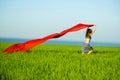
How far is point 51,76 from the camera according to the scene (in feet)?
18.3

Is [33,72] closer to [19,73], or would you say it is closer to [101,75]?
[19,73]

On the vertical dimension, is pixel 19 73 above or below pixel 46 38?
below

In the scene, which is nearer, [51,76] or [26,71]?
[51,76]

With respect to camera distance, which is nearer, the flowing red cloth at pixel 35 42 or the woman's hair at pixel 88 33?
the woman's hair at pixel 88 33

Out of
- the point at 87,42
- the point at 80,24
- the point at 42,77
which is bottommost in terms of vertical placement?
the point at 42,77

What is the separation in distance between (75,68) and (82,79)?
1.43m

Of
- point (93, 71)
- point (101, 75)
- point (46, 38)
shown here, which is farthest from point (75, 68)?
point (46, 38)

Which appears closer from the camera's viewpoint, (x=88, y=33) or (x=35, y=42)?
(x=88, y=33)

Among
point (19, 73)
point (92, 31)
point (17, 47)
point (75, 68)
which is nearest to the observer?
point (19, 73)

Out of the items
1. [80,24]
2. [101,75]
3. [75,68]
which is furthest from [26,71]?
[80,24]

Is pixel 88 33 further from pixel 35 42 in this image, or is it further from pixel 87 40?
pixel 35 42

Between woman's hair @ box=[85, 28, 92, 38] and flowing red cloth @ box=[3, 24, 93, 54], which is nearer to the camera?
woman's hair @ box=[85, 28, 92, 38]

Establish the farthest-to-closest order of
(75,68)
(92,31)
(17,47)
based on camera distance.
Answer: (17,47)
(92,31)
(75,68)

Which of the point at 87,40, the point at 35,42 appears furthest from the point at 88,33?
the point at 35,42
